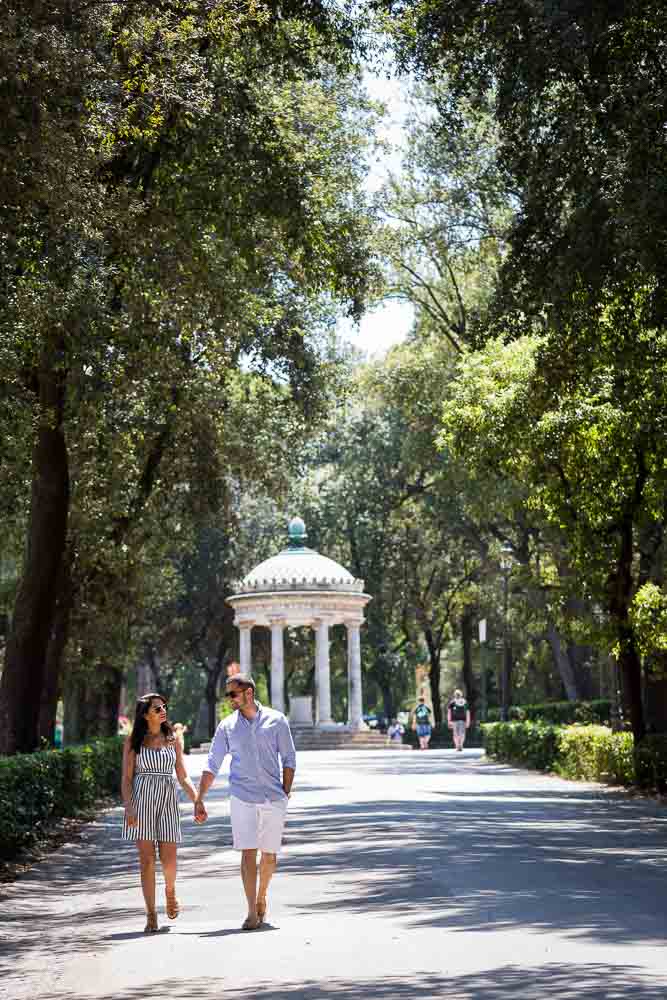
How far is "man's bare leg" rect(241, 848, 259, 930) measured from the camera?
10.3 meters

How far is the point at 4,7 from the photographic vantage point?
12.6 metres

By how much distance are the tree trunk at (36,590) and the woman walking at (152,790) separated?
32.7 feet

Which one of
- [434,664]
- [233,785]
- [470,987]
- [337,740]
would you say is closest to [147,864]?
[233,785]

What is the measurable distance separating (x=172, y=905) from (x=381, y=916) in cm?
152

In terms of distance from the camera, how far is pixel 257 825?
1053cm

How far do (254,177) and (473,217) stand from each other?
1904 centimetres

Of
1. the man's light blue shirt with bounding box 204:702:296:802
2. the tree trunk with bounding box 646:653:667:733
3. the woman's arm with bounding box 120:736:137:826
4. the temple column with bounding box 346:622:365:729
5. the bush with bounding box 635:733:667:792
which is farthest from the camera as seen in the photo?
the temple column with bounding box 346:622:365:729

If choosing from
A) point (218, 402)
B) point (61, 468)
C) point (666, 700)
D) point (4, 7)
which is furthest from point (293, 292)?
point (4, 7)

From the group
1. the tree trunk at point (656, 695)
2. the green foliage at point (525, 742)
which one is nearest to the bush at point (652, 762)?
the tree trunk at point (656, 695)

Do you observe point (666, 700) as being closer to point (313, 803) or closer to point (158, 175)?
point (313, 803)

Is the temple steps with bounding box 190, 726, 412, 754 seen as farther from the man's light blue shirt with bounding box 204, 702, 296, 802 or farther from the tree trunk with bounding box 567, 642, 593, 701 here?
the man's light blue shirt with bounding box 204, 702, 296, 802

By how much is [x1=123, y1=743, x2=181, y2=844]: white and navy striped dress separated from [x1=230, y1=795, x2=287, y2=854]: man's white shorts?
658 mm

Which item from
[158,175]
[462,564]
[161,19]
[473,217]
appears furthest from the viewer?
[462,564]

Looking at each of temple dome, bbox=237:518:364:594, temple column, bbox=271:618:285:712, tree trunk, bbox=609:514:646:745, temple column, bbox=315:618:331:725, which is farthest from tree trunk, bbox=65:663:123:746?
temple column, bbox=271:618:285:712
